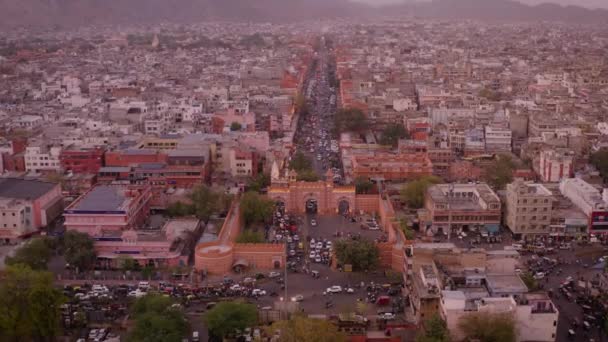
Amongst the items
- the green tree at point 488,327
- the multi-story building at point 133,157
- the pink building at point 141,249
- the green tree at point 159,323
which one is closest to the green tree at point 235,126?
the multi-story building at point 133,157

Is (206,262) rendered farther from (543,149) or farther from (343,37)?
(343,37)

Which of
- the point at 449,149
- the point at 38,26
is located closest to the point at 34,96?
the point at 449,149

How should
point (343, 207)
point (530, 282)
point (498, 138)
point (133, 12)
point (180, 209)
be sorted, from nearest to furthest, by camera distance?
point (530, 282) < point (180, 209) < point (343, 207) < point (498, 138) < point (133, 12)

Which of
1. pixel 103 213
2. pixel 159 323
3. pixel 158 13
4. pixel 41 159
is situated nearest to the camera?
pixel 159 323

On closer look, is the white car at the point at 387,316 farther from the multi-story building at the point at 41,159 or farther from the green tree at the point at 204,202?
the multi-story building at the point at 41,159

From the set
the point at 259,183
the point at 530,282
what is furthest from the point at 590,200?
the point at 259,183

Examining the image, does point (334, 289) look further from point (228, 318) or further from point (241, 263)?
point (228, 318)

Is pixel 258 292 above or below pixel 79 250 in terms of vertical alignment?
below

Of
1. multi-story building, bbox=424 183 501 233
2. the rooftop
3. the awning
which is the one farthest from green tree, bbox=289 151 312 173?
the rooftop

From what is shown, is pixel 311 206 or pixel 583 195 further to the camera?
pixel 311 206
